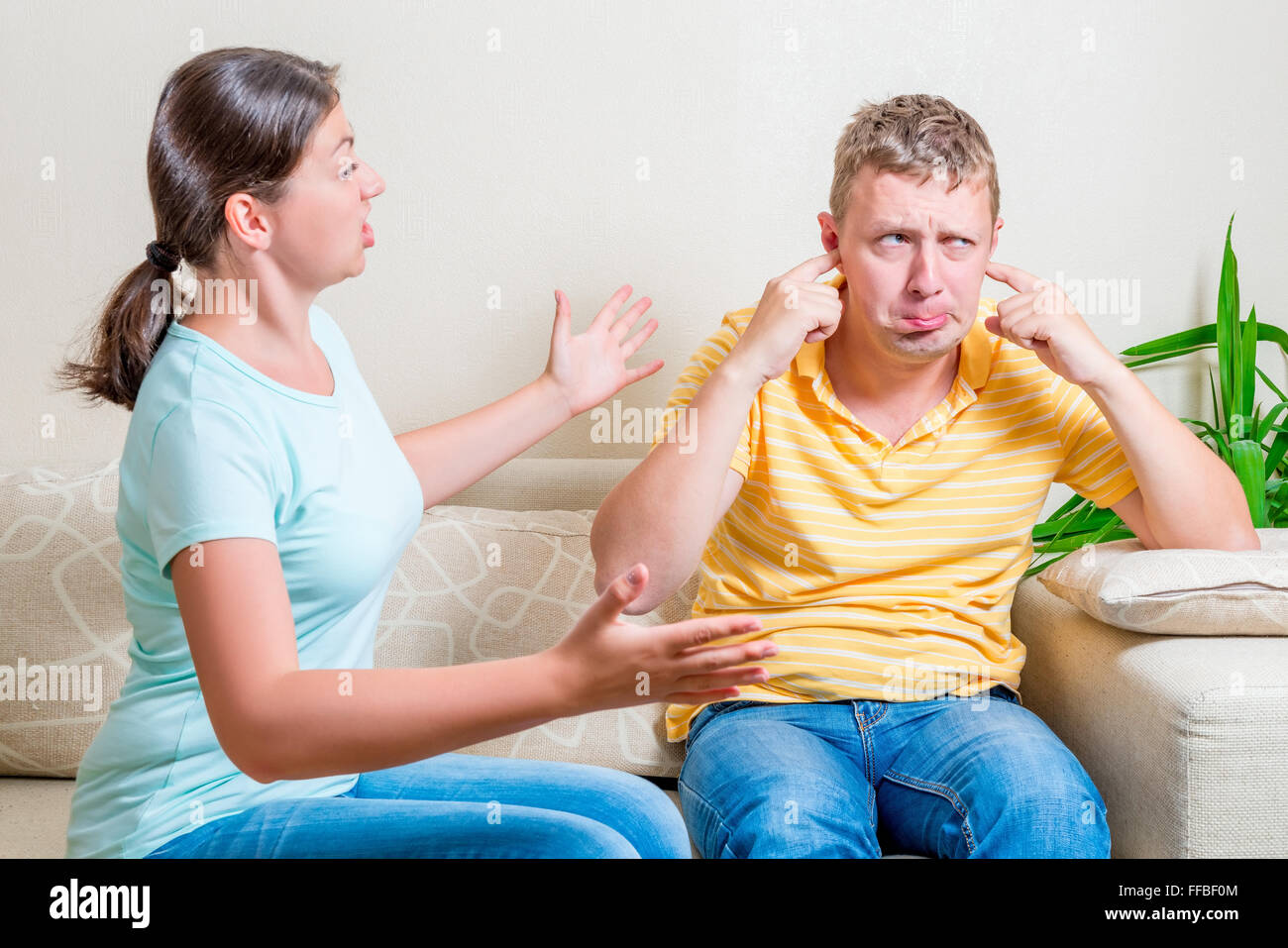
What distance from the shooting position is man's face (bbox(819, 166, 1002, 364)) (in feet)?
4.76

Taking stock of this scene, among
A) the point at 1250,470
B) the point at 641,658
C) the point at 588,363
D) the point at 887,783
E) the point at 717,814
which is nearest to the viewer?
the point at 641,658

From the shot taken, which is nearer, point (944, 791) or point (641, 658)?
point (641, 658)

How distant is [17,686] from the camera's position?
177 centimetres

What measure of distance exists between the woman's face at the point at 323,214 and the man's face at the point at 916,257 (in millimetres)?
638

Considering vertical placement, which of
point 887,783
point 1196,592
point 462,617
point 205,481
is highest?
point 205,481

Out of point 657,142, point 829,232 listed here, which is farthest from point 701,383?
point 657,142

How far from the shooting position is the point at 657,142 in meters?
2.02

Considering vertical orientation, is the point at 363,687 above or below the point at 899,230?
below

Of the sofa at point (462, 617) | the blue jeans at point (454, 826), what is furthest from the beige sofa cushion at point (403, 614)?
the blue jeans at point (454, 826)

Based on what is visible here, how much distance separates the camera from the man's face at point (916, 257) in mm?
1451

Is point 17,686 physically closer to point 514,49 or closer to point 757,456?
point 757,456

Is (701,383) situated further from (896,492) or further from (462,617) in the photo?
(462,617)

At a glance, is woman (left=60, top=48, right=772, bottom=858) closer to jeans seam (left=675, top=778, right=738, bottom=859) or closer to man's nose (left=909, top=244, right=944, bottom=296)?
jeans seam (left=675, top=778, right=738, bottom=859)

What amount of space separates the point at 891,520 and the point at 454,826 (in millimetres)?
736
